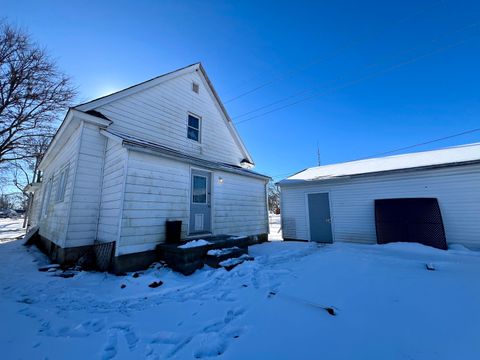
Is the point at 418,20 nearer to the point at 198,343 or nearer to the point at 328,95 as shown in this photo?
the point at 328,95

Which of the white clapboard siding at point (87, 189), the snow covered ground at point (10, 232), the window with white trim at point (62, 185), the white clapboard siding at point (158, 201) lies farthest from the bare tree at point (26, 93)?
the white clapboard siding at point (158, 201)

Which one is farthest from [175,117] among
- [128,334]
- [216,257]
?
[128,334]

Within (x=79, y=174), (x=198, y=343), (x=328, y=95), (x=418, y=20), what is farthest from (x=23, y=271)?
(x=418, y=20)

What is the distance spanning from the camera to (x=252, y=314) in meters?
2.73

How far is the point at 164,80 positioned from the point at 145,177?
5.10 m

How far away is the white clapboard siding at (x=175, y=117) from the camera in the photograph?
7.20 metres


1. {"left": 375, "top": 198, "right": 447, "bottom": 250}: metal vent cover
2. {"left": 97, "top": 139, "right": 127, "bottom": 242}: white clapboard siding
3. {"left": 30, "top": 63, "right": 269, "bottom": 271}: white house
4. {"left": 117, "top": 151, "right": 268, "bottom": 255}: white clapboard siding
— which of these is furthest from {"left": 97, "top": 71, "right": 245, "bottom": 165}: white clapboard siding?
{"left": 375, "top": 198, "right": 447, "bottom": 250}: metal vent cover

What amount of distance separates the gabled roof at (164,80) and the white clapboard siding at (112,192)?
56.3 inches

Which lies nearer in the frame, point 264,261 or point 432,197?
point 264,261

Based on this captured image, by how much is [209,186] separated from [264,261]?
3.40 m

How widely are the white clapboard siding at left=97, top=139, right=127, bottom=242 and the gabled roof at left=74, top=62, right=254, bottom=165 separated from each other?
1.43m

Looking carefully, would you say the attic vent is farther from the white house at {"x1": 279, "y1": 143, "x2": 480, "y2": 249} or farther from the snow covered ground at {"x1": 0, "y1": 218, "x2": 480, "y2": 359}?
the snow covered ground at {"x1": 0, "y1": 218, "x2": 480, "y2": 359}

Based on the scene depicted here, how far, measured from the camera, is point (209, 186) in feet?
24.9

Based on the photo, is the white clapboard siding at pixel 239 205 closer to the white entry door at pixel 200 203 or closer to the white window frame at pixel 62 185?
the white entry door at pixel 200 203
